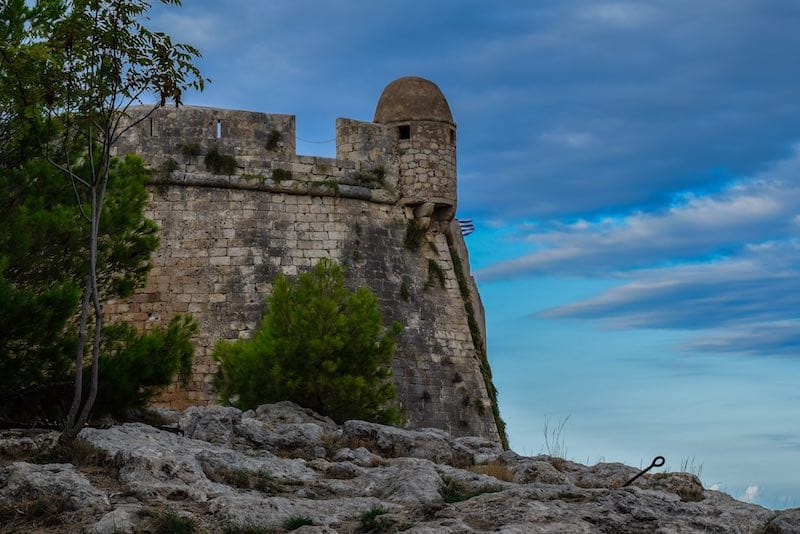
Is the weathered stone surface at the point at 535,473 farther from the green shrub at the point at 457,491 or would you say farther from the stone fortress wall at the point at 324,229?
the stone fortress wall at the point at 324,229

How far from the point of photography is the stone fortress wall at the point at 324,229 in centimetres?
2073

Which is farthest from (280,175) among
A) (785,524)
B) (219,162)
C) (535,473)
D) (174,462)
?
(785,524)

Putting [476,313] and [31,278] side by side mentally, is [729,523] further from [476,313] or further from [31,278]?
[476,313]

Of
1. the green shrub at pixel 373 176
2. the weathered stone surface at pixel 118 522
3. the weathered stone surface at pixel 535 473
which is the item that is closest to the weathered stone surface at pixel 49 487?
the weathered stone surface at pixel 118 522

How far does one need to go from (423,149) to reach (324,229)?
2.57 meters

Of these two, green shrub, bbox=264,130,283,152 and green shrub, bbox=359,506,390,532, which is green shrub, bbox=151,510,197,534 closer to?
green shrub, bbox=359,506,390,532

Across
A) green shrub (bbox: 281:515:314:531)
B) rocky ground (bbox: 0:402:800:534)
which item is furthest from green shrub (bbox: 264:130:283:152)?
green shrub (bbox: 281:515:314:531)

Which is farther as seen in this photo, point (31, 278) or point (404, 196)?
point (404, 196)

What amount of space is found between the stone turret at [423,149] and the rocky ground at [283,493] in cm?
1001

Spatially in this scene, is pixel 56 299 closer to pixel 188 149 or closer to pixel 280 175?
pixel 188 149

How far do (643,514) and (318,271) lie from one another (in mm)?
9688

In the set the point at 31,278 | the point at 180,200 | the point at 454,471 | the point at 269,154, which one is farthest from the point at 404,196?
the point at 454,471

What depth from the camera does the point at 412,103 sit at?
899 inches

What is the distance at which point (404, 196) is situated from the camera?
2264 centimetres
